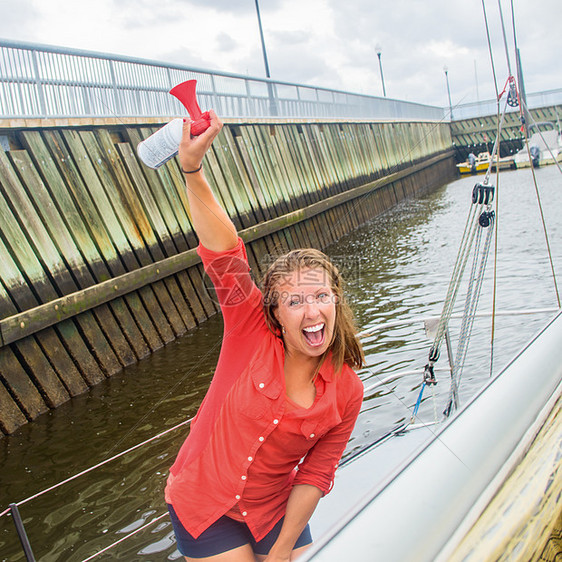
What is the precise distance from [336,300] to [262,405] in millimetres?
514

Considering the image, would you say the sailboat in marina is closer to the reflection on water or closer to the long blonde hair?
the long blonde hair

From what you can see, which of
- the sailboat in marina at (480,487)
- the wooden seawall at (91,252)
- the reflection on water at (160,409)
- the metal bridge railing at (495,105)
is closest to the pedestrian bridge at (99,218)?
the wooden seawall at (91,252)

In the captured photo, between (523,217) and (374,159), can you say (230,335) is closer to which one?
(523,217)

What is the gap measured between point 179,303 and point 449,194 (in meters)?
23.4

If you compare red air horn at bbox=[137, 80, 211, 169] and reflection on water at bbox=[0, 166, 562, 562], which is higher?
red air horn at bbox=[137, 80, 211, 169]

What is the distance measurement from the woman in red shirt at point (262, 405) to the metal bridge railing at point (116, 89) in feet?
26.6

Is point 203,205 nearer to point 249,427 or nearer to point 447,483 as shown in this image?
→ point 249,427

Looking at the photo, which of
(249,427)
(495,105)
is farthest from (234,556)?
(495,105)

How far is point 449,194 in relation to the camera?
31031mm

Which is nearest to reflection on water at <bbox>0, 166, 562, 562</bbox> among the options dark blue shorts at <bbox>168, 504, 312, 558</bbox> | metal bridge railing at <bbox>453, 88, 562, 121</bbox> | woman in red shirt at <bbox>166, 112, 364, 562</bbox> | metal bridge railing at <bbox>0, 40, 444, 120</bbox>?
woman in red shirt at <bbox>166, 112, 364, 562</bbox>

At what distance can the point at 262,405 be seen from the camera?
2.11 metres

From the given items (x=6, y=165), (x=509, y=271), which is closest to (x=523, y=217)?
(x=509, y=271)

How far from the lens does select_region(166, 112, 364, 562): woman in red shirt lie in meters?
2.12

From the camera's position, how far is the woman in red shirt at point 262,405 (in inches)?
83.6
